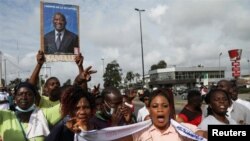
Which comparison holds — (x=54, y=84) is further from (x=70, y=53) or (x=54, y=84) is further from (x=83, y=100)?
(x=70, y=53)

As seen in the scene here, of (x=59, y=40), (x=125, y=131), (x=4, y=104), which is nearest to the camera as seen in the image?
(x=125, y=131)

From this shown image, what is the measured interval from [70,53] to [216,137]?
703 centimetres

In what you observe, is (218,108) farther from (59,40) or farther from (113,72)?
(113,72)

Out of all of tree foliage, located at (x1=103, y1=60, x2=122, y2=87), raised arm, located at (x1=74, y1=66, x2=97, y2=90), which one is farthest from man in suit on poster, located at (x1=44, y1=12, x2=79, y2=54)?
tree foliage, located at (x1=103, y1=60, x2=122, y2=87)

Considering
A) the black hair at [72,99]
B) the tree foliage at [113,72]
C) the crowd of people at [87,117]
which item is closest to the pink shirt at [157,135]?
the crowd of people at [87,117]

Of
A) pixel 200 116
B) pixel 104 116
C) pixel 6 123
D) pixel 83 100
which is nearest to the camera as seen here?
pixel 83 100

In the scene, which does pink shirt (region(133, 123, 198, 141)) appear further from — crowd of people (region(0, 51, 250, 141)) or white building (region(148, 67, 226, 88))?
white building (region(148, 67, 226, 88))

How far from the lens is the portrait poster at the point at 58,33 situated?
9578mm

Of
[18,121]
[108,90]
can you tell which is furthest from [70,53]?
[18,121]

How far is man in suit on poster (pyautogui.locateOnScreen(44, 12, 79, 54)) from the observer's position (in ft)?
31.3

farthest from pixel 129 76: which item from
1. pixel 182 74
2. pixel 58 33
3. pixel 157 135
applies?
pixel 157 135

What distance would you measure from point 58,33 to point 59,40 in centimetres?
34

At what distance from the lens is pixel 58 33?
32.4 feet

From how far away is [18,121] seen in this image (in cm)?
372
